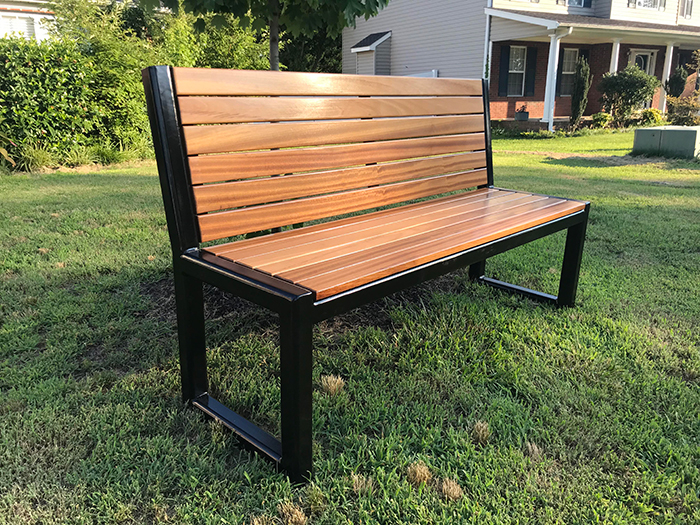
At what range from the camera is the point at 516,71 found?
18.8 m

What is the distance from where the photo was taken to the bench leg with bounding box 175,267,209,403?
2.05 metres

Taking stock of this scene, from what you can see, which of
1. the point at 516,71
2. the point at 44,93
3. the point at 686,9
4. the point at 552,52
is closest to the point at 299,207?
the point at 44,93

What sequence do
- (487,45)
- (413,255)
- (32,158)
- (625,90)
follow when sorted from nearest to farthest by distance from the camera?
(413,255)
(32,158)
(625,90)
(487,45)

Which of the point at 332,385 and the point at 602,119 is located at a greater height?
the point at 602,119

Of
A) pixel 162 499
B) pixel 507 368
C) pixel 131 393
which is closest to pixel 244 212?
pixel 131 393

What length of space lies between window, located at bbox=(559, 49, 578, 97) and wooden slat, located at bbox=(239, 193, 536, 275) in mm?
18944

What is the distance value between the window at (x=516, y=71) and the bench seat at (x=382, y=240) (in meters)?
17.2

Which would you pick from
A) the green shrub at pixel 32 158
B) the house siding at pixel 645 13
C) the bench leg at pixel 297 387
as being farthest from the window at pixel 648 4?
the bench leg at pixel 297 387

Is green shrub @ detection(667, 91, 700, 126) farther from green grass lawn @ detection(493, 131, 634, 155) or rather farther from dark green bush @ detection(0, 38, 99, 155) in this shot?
dark green bush @ detection(0, 38, 99, 155)

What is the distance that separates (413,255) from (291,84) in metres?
0.90

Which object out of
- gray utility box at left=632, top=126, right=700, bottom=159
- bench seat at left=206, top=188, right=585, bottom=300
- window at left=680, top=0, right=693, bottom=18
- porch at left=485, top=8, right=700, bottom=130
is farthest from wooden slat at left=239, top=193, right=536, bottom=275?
window at left=680, top=0, right=693, bottom=18

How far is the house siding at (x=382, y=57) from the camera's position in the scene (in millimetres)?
21844

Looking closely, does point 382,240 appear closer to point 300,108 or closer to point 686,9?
point 300,108

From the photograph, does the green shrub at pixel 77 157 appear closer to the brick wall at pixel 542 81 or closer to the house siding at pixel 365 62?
the brick wall at pixel 542 81
